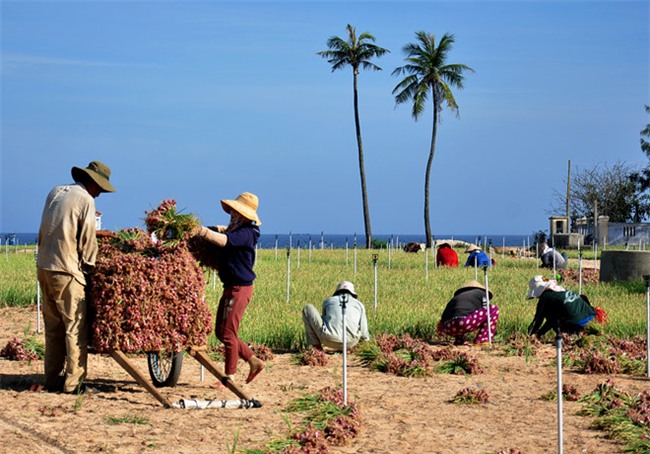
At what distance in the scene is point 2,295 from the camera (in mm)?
18562

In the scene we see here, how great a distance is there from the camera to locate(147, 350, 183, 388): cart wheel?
988cm

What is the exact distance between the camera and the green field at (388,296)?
14.5 m

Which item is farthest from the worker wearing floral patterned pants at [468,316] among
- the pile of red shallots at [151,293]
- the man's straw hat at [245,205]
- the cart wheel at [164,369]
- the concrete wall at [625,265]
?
the concrete wall at [625,265]

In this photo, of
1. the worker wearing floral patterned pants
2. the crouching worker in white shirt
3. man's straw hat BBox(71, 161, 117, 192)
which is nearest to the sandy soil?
the crouching worker in white shirt

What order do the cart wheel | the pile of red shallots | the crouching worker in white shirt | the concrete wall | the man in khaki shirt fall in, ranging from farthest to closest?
the concrete wall → the crouching worker in white shirt → the cart wheel → the man in khaki shirt → the pile of red shallots

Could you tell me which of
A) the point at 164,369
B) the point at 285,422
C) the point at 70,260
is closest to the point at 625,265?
the point at 164,369

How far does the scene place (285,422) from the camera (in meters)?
8.38

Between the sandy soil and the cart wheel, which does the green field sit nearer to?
the sandy soil

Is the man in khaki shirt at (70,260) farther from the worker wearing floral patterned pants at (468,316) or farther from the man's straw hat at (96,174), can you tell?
the worker wearing floral patterned pants at (468,316)

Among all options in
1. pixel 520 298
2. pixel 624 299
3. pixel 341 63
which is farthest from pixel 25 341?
pixel 341 63

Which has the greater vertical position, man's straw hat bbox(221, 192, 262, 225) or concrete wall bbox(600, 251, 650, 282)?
man's straw hat bbox(221, 192, 262, 225)

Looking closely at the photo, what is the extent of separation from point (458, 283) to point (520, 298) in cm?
443

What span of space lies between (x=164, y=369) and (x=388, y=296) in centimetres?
1033

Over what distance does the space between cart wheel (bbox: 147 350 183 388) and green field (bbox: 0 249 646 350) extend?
3.45m
